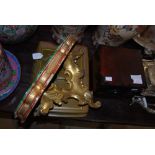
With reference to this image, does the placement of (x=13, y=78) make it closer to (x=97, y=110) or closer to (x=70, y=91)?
(x=70, y=91)

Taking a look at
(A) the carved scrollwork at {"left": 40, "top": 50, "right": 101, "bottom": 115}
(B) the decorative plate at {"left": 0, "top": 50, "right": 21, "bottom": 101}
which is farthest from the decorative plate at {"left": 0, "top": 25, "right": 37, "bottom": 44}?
(A) the carved scrollwork at {"left": 40, "top": 50, "right": 101, "bottom": 115}

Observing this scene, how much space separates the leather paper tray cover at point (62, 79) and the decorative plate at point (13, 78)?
6cm

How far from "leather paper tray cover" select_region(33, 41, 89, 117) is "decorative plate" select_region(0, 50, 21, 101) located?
60 mm

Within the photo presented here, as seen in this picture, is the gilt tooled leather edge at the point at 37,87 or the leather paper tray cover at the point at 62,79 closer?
the gilt tooled leather edge at the point at 37,87

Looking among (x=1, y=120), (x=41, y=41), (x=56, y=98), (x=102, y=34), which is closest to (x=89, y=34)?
(x=102, y=34)

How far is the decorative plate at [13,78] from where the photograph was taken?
0.79m

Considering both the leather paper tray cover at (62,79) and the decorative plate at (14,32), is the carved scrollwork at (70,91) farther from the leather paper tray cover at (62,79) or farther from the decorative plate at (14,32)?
the decorative plate at (14,32)

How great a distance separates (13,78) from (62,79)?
168 mm

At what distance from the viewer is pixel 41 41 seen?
90 centimetres

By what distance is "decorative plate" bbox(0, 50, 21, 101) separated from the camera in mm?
786

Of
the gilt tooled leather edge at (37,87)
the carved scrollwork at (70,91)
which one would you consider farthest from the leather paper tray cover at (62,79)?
the gilt tooled leather edge at (37,87)

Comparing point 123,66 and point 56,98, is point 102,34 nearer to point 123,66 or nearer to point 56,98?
point 123,66

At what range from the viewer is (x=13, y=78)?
818 millimetres

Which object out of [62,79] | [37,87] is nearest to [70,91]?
[62,79]
